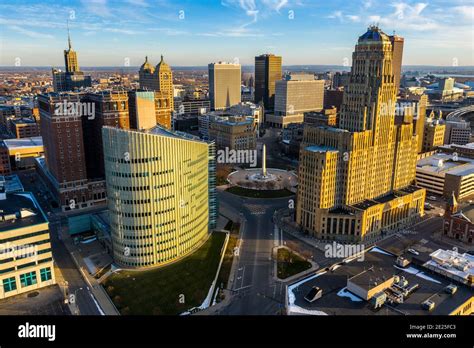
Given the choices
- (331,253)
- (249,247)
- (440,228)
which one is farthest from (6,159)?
(440,228)

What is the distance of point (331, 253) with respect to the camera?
72625 millimetres

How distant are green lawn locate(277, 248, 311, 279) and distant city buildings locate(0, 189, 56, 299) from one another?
39334 millimetres

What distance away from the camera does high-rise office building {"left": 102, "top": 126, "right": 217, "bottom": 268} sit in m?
60.4

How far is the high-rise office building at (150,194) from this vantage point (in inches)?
2379

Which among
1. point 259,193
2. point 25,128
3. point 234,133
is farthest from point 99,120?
point 25,128

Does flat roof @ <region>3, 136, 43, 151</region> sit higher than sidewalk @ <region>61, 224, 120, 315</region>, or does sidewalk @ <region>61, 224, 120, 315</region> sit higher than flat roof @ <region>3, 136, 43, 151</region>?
flat roof @ <region>3, 136, 43, 151</region>

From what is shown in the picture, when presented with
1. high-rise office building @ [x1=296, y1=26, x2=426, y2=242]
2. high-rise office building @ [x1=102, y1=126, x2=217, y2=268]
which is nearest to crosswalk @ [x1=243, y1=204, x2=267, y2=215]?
high-rise office building @ [x1=296, y1=26, x2=426, y2=242]

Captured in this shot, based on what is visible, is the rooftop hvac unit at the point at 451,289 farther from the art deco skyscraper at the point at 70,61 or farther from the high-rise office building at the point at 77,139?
the art deco skyscraper at the point at 70,61

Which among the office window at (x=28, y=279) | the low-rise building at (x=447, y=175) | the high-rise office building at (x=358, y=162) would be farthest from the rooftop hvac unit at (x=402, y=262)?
the low-rise building at (x=447, y=175)

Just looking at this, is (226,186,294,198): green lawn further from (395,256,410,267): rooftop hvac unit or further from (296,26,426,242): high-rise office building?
(395,256,410,267): rooftop hvac unit

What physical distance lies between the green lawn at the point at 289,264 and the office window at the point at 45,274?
3917 centimetres
